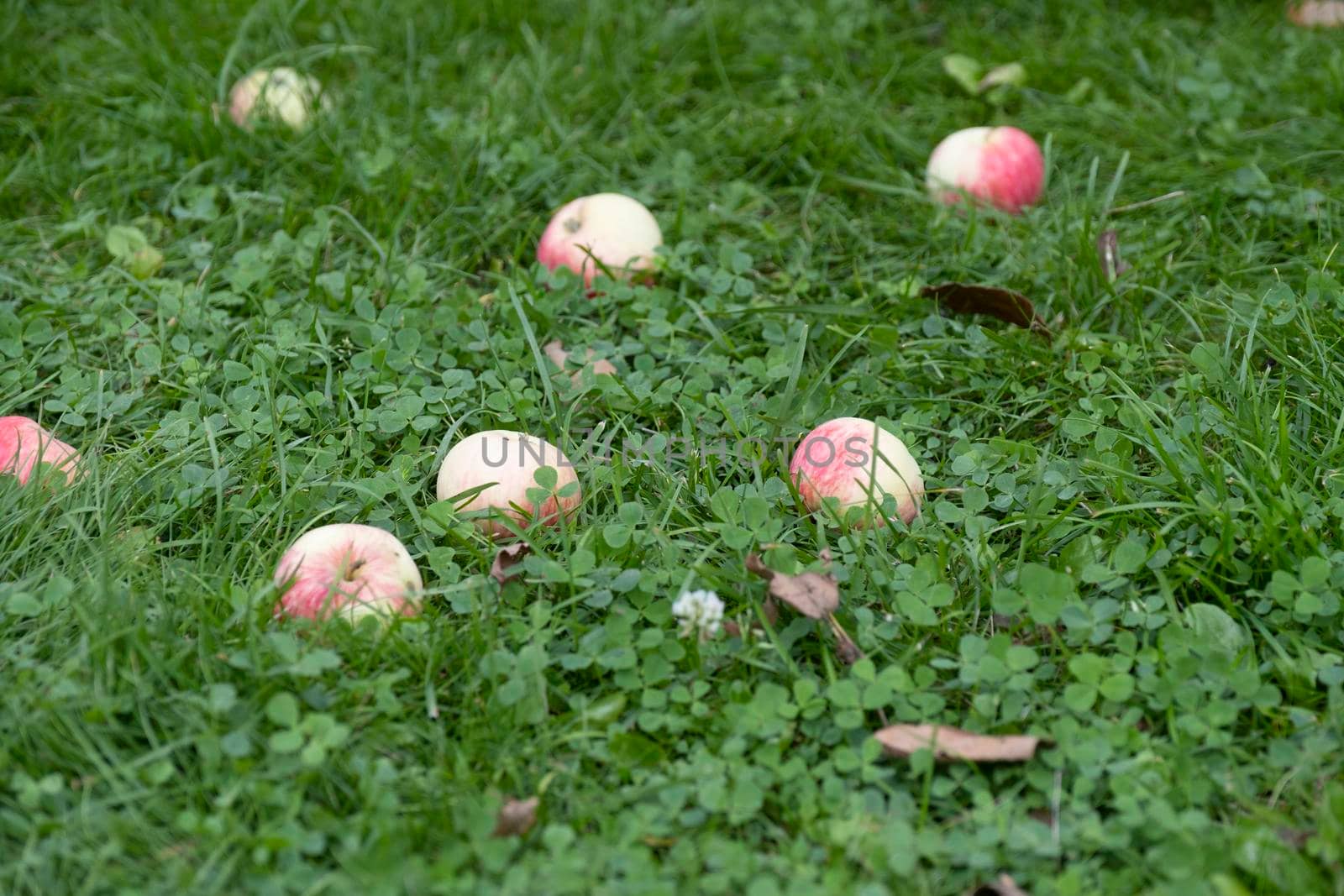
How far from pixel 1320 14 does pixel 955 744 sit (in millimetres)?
3481

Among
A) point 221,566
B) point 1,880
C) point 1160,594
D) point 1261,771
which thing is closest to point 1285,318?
point 1160,594

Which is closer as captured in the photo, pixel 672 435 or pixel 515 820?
pixel 515 820

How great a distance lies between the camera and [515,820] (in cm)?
187

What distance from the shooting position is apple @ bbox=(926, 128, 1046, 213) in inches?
133

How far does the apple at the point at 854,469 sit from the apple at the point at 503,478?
18.8 inches

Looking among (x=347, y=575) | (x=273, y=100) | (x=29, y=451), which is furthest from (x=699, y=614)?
(x=273, y=100)

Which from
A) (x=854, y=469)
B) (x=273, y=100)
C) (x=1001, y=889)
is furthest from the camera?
(x=273, y=100)

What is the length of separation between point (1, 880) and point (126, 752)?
24 cm

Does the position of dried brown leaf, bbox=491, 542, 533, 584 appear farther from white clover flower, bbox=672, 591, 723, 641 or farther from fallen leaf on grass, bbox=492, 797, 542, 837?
fallen leaf on grass, bbox=492, 797, 542, 837

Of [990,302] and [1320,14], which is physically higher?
[990,302]

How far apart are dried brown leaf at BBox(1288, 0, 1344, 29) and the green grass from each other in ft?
0.43

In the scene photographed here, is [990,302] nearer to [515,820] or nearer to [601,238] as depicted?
[601,238]

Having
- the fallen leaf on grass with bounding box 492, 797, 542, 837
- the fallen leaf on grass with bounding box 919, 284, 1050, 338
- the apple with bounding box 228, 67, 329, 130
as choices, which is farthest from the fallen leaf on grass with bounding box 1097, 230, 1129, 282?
the apple with bounding box 228, 67, 329, 130

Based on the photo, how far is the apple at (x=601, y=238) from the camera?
10.3ft
